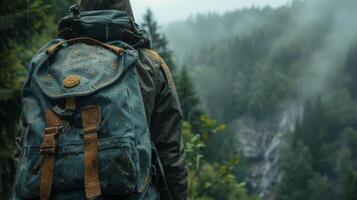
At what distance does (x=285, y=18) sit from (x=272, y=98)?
3647 centimetres

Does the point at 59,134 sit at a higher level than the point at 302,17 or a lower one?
higher

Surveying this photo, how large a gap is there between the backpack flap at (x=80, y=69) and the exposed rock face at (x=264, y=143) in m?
97.1

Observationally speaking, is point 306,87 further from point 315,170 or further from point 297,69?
point 315,170

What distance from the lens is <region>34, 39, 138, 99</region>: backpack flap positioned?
2.37 metres

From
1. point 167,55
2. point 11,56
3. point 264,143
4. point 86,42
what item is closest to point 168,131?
point 86,42

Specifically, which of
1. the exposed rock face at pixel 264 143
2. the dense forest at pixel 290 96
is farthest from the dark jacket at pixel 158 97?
the exposed rock face at pixel 264 143

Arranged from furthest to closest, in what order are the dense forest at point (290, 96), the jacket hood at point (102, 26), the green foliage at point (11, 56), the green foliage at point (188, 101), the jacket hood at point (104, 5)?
the dense forest at point (290, 96) → the green foliage at point (188, 101) → the green foliage at point (11, 56) → the jacket hood at point (104, 5) → the jacket hood at point (102, 26)

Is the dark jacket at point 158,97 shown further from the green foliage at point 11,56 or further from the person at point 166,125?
the green foliage at point 11,56

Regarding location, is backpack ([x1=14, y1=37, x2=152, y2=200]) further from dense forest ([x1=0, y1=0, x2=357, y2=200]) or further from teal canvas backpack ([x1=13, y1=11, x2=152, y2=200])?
dense forest ([x1=0, y1=0, x2=357, y2=200])

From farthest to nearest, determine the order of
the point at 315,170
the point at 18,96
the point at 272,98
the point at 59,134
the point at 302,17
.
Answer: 1. the point at 302,17
2. the point at 272,98
3. the point at 315,170
4. the point at 18,96
5. the point at 59,134

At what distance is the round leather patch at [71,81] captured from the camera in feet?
7.76

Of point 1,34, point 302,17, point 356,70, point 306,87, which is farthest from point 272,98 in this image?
point 1,34

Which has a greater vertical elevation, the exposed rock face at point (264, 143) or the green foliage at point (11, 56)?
the green foliage at point (11, 56)

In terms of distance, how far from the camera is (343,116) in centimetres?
10569
